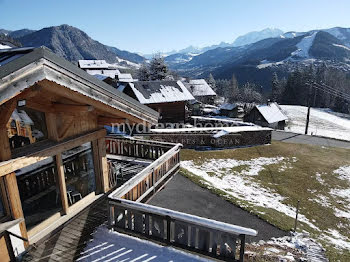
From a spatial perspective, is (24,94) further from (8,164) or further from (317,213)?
(317,213)

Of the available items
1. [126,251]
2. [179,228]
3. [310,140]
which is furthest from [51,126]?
[310,140]

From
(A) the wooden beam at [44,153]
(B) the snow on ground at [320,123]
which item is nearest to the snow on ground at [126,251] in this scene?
(A) the wooden beam at [44,153]

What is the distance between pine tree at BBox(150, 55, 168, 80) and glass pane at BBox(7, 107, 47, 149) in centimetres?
4959

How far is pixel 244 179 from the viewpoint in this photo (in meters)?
15.0

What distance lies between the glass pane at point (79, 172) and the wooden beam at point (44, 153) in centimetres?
25

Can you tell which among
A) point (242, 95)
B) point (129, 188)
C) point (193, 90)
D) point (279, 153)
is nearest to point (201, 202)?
point (129, 188)

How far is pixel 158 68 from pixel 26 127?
50428mm

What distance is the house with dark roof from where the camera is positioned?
31062 millimetres

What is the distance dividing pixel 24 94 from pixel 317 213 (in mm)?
13186

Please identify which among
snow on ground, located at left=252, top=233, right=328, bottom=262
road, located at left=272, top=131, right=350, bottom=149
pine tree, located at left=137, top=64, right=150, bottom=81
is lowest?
road, located at left=272, top=131, right=350, bottom=149

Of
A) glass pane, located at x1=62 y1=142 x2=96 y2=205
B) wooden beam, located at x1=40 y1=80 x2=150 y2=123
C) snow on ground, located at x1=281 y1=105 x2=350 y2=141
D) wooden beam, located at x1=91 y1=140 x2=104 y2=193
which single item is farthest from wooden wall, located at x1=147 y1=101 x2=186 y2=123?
wooden beam, located at x1=40 y1=80 x2=150 y2=123

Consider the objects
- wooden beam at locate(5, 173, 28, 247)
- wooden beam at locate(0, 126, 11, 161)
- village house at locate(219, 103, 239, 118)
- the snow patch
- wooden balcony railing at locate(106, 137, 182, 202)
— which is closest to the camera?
wooden beam at locate(0, 126, 11, 161)

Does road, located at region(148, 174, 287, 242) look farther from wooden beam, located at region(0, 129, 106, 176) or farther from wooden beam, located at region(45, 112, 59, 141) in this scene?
wooden beam, located at region(45, 112, 59, 141)

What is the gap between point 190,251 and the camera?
5461 mm
